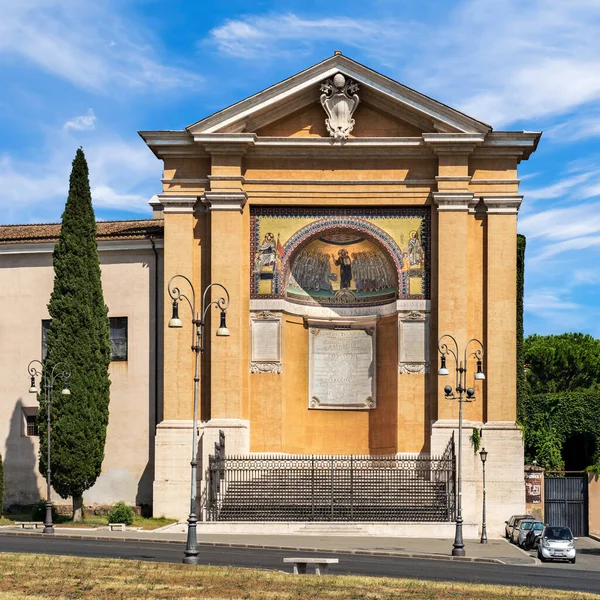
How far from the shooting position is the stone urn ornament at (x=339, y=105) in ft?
161

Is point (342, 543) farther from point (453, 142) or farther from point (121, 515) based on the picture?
point (453, 142)

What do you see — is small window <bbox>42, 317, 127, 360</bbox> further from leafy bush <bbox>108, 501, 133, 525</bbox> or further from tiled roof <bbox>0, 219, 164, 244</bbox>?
leafy bush <bbox>108, 501, 133, 525</bbox>

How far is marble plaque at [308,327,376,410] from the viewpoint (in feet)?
169

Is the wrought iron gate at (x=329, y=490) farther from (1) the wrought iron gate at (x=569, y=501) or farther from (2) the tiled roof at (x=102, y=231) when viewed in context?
(2) the tiled roof at (x=102, y=231)

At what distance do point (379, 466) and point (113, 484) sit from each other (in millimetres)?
10472

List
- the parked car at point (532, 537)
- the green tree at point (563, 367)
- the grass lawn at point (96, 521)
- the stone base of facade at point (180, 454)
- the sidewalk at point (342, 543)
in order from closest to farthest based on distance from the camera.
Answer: the sidewalk at point (342, 543) → the parked car at point (532, 537) → the grass lawn at point (96, 521) → the stone base of facade at point (180, 454) → the green tree at point (563, 367)

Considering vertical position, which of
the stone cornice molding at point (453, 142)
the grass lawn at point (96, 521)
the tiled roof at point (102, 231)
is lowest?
the grass lawn at point (96, 521)

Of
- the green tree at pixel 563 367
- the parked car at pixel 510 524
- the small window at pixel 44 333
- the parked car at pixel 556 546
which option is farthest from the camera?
the green tree at pixel 563 367

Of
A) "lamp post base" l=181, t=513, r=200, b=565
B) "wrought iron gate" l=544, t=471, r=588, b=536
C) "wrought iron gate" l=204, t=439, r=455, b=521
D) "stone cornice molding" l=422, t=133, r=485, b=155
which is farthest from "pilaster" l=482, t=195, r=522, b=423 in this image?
"lamp post base" l=181, t=513, r=200, b=565

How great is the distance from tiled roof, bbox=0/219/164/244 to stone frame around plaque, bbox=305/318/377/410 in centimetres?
726

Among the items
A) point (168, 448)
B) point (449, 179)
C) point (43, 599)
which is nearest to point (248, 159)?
point (449, 179)

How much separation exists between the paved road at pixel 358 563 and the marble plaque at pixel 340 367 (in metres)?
13.7

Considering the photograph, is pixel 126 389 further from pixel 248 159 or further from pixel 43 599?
pixel 43 599

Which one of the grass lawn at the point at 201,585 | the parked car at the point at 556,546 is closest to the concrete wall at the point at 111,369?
the parked car at the point at 556,546
